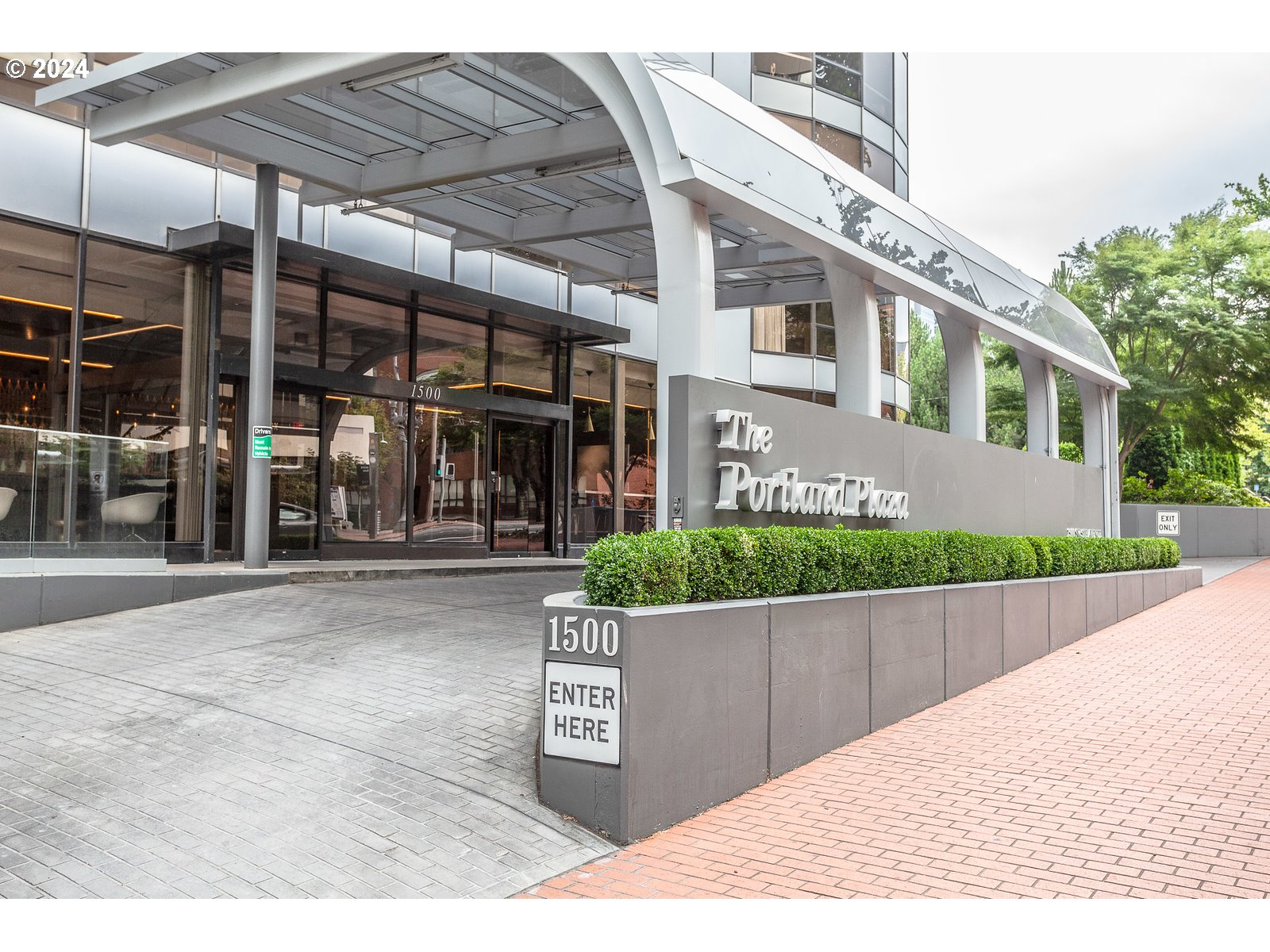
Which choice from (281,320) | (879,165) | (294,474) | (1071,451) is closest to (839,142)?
(879,165)

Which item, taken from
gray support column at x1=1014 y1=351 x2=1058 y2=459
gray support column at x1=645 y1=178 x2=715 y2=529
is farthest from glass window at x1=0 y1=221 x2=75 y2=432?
gray support column at x1=1014 y1=351 x2=1058 y2=459

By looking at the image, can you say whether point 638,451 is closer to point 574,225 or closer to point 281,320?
point 574,225

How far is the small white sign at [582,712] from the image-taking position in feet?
19.3

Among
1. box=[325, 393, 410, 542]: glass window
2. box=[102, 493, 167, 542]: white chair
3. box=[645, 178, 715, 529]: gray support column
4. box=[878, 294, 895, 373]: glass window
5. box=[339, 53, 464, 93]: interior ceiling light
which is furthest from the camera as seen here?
box=[878, 294, 895, 373]: glass window

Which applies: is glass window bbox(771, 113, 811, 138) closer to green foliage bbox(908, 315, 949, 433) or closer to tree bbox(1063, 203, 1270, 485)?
tree bbox(1063, 203, 1270, 485)

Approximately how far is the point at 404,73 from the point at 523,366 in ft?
31.8

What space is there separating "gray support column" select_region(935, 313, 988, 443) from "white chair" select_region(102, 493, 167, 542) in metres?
10.6

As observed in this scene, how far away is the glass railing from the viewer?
10477mm

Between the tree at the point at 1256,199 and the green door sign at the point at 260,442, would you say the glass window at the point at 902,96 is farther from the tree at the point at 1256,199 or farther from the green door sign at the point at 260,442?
the green door sign at the point at 260,442

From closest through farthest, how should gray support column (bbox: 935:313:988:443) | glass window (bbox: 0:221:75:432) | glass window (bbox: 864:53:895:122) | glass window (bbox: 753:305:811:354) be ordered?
glass window (bbox: 0:221:75:432) → gray support column (bbox: 935:313:988:443) → glass window (bbox: 864:53:895:122) → glass window (bbox: 753:305:811:354)

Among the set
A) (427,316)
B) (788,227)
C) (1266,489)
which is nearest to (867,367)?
(788,227)

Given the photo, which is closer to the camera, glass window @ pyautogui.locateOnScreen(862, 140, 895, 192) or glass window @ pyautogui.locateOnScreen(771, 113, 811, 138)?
glass window @ pyautogui.locateOnScreen(771, 113, 811, 138)

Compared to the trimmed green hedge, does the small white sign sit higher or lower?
lower

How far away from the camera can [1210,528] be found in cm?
3091
